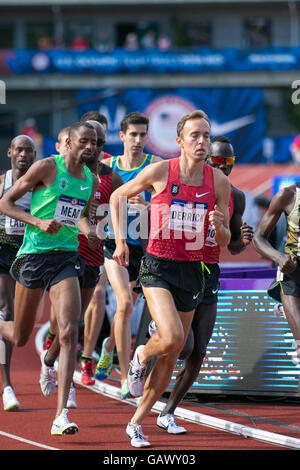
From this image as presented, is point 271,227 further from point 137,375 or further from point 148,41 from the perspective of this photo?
point 148,41

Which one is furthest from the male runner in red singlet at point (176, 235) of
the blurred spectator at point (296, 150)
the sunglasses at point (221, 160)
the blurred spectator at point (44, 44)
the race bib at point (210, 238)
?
the blurred spectator at point (44, 44)

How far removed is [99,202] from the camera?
8.08m

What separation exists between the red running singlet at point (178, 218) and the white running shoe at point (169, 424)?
135 cm

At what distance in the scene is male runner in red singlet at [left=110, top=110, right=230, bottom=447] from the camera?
593cm

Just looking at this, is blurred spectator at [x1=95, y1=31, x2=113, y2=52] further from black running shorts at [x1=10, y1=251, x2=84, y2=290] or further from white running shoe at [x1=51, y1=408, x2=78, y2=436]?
white running shoe at [x1=51, y1=408, x2=78, y2=436]

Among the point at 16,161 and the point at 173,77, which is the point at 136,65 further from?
the point at 16,161

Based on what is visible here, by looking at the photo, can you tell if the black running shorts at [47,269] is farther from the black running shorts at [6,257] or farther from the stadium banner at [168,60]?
the stadium banner at [168,60]

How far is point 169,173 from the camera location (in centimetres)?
599

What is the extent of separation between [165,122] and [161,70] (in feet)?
14.0

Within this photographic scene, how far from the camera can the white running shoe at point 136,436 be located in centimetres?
593

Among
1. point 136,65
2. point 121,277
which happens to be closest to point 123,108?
point 136,65

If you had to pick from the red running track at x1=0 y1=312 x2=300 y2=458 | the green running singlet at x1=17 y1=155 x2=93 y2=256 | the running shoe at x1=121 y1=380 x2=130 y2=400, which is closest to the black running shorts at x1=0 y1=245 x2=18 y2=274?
the green running singlet at x1=17 y1=155 x2=93 y2=256

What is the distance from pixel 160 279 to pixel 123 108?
29128 millimetres

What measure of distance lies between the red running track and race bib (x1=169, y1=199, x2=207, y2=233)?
1496mm
